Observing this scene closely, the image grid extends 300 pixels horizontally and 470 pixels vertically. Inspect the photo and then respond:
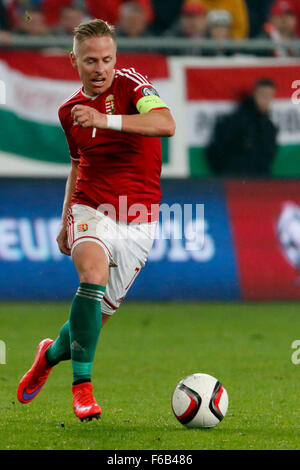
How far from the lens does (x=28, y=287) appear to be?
11.5 m

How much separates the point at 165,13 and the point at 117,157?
8041 mm

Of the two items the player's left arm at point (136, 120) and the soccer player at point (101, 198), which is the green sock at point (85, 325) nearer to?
the soccer player at point (101, 198)

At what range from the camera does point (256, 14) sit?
1380 centimetres

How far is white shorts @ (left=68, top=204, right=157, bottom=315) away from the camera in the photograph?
5.74 meters

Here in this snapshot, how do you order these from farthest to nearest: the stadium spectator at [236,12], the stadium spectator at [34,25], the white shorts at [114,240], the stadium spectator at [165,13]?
the stadium spectator at [165,13]
the stadium spectator at [236,12]
the stadium spectator at [34,25]
the white shorts at [114,240]

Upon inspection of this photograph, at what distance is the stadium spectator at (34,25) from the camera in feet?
40.2

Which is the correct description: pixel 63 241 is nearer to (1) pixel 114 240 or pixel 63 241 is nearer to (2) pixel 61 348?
(1) pixel 114 240

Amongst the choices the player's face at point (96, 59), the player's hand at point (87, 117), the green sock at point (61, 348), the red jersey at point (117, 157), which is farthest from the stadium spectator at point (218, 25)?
the player's hand at point (87, 117)

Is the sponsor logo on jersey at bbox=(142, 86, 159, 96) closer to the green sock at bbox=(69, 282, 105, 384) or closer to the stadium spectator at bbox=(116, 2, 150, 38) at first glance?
the green sock at bbox=(69, 282, 105, 384)

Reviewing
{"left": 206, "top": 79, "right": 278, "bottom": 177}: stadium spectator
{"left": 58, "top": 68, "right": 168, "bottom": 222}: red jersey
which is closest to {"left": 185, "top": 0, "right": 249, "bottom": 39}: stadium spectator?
{"left": 206, "top": 79, "right": 278, "bottom": 177}: stadium spectator

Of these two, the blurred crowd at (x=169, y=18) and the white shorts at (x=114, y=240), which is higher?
the blurred crowd at (x=169, y=18)
